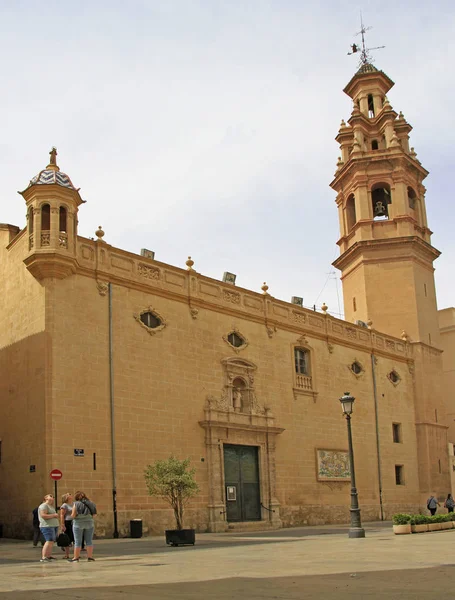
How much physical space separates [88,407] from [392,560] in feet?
47.8

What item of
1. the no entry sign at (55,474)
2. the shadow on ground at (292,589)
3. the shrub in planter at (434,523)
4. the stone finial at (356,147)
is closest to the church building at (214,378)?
the no entry sign at (55,474)

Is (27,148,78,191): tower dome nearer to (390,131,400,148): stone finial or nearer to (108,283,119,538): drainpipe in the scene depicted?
(108,283,119,538): drainpipe

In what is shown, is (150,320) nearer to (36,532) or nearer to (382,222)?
(36,532)

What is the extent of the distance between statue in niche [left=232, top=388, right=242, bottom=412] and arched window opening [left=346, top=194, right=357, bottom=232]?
19.8 m

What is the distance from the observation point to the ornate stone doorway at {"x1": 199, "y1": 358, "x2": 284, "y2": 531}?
29656 millimetres

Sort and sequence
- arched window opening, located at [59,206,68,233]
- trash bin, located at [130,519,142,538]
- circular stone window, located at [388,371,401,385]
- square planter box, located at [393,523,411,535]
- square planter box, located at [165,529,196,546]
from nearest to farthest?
square planter box, located at [165,529,196,546]
square planter box, located at [393,523,411,535]
trash bin, located at [130,519,142,538]
arched window opening, located at [59,206,68,233]
circular stone window, located at [388,371,401,385]

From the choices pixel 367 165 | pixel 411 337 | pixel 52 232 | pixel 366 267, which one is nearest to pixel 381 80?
pixel 367 165

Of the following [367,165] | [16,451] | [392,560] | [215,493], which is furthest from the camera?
[367,165]

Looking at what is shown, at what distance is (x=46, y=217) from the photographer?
2666 cm

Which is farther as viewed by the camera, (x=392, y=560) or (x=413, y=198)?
(x=413, y=198)

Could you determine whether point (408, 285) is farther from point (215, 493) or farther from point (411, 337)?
point (215, 493)

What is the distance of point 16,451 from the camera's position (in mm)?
25562

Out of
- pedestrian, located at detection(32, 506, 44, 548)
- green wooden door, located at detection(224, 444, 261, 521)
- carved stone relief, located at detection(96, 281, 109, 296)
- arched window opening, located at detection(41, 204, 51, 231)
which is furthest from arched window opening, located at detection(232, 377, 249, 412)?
pedestrian, located at detection(32, 506, 44, 548)

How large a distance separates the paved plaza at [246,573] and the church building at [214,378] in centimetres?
751
